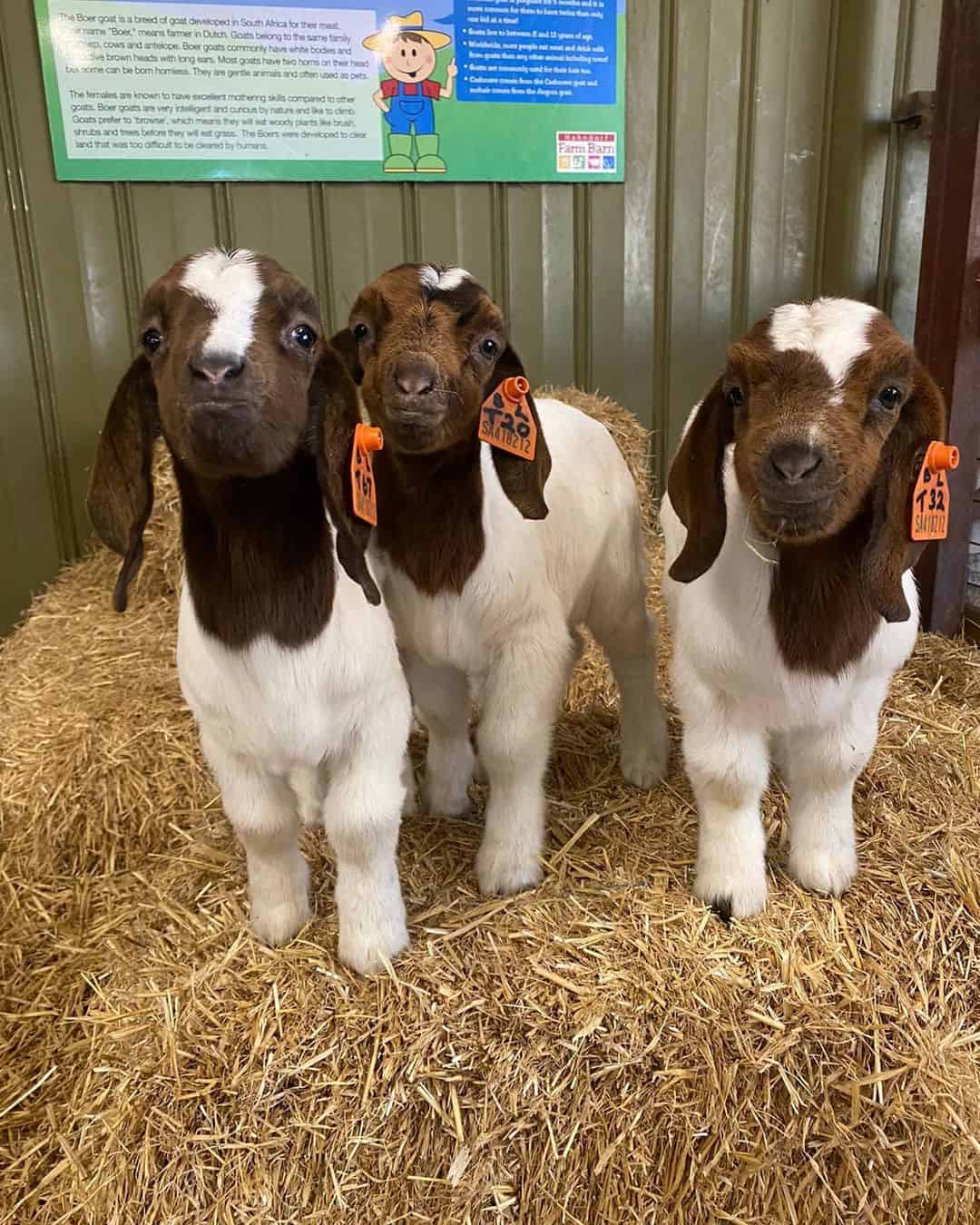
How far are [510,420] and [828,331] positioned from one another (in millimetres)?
603

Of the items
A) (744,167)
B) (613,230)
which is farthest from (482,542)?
(744,167)

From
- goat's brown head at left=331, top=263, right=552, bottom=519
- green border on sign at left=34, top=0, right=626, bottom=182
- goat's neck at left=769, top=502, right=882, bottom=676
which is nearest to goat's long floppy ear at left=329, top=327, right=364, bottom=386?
goat's brown head at left=331, top=263, right=552, bottom=519

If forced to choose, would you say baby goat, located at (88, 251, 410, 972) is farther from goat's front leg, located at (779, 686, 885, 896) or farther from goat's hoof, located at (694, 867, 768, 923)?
goat's front leg, located at (779, 686, 885, 896)

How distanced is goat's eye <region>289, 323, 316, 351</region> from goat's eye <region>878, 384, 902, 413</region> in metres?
0.95

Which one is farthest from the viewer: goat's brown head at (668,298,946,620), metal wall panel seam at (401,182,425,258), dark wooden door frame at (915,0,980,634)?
metal wall panel seam at (401,182,425,258)

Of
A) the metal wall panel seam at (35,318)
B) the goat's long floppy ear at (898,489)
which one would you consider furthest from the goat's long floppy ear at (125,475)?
the metal wall panel seam at (35,318)

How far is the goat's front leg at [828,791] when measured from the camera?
5.95 feet

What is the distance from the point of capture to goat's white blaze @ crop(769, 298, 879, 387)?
1.46m

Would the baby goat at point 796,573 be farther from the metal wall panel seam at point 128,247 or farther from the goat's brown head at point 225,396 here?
the metal wall panel seam at point 128,247

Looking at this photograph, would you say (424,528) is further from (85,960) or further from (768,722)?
(85,960)

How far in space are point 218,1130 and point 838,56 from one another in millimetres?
4696

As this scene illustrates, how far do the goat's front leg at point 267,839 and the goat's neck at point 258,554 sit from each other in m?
0.29

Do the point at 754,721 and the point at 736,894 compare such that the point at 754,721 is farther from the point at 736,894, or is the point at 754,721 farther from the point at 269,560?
the point at 269,560

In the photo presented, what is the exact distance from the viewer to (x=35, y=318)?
3.57 metres
